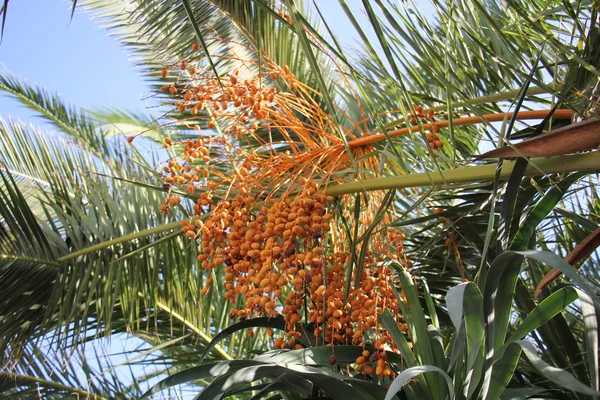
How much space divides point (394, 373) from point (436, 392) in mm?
224

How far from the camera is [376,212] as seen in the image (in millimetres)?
2100

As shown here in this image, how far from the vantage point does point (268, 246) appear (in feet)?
5.46

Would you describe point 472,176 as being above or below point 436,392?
above

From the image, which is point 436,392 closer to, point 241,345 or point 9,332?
point 9,332

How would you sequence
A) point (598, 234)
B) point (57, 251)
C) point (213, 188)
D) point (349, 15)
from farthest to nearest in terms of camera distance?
point (57, 251), point (213, 188), point (598, 234), point (349, 15)

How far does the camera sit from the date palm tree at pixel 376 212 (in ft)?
4.59

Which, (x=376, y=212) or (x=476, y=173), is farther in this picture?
(x=376, y=212)

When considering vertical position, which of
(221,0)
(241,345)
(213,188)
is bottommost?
(241,345)

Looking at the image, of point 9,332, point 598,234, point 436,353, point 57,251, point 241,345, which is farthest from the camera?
point 241,345

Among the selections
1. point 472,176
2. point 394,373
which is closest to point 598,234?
point 472,176

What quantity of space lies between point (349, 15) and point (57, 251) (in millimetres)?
1996

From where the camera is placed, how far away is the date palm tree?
140 centimetres

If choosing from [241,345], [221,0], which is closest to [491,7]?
[221,0]

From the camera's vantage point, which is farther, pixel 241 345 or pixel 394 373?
pixel 241 345
